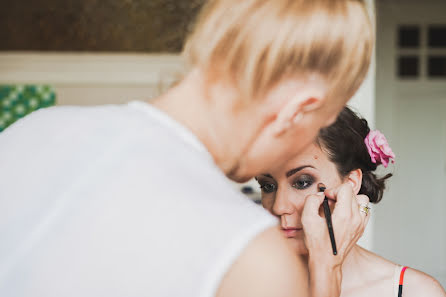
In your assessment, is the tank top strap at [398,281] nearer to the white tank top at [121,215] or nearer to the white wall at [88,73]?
the white tank top at [121,215]

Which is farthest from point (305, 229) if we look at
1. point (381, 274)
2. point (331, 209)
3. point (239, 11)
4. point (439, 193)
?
point (439, 193)

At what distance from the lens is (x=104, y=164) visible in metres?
0.59

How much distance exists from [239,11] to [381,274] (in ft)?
3.44

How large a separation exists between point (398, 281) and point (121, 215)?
110cm

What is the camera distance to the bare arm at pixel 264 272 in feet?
1.75

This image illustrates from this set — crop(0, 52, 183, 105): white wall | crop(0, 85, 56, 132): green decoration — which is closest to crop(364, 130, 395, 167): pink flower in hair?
crop(0, 52, 183, 105): white wall

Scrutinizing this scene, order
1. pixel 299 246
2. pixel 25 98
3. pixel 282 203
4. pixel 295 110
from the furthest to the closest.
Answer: pixel 25 98, pixel 282 203, pixel 299 246, pixel 295 110

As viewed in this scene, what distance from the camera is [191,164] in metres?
0.59

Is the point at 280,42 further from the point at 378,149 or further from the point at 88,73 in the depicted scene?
the point at 88,73

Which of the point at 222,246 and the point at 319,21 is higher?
the point at 319,21

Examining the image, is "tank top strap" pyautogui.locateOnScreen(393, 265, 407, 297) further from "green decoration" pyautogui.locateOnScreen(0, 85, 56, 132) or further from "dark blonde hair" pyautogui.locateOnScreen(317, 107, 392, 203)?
"green decoration" pyautogui.locateOnScreen(0, 85, 56, 132)

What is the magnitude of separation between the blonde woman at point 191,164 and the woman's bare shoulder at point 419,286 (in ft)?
2.73

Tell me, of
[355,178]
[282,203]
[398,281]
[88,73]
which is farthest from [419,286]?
[88,73]

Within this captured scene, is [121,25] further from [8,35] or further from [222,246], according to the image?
[222,246]
